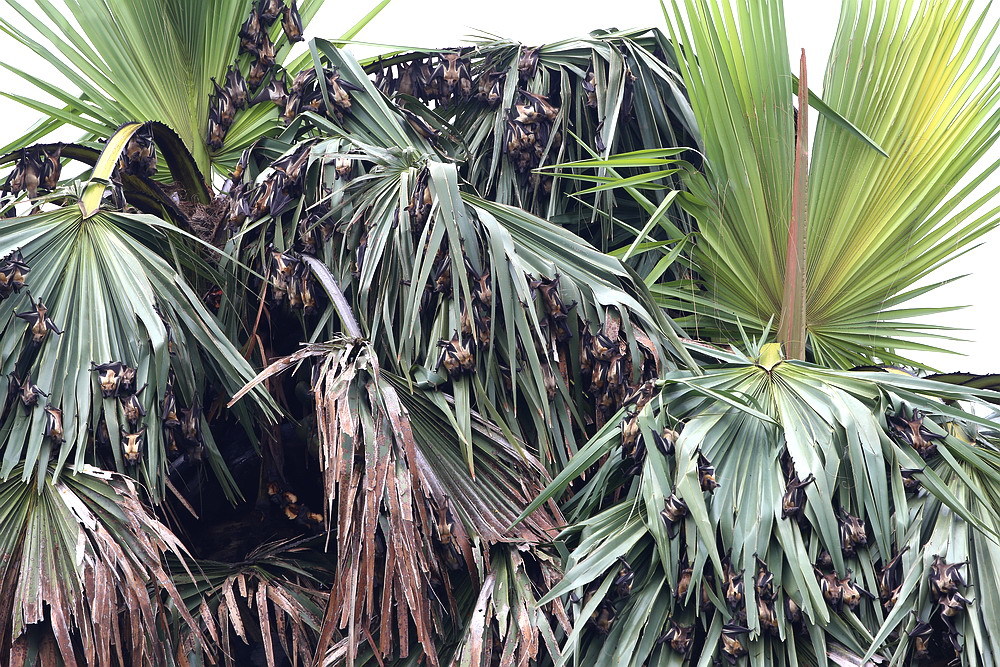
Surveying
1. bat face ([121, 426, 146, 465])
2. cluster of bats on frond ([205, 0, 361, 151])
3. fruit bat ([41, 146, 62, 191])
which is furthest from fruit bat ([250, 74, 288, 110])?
bat face ([121, 426, 146, 465])

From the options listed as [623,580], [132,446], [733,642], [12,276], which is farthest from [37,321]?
[733,642]

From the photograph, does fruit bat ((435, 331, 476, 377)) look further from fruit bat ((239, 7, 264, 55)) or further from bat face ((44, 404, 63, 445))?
fruit bat ((239, 7, 264, 55))

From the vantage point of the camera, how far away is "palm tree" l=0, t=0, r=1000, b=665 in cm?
277

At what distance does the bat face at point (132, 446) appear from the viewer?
2.92 m

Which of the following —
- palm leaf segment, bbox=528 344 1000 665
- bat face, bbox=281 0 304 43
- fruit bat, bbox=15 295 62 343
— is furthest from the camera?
bat face, bbox=281 0 304 43

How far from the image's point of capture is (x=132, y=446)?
2920 millimetres

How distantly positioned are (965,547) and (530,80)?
2.14 meters

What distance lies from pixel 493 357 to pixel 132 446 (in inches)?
38.4

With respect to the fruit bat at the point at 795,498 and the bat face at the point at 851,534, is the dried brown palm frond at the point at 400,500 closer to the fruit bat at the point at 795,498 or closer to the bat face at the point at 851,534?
the fruit bat at the point at 795,498

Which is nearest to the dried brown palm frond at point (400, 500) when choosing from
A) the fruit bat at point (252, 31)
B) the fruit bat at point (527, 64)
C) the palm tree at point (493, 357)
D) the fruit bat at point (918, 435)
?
the palm tree at point (493, 357)

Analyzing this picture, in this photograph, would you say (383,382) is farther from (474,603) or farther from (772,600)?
(772,600)

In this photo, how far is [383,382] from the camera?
9.93ft

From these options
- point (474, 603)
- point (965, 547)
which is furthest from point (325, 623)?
point (965, 547)

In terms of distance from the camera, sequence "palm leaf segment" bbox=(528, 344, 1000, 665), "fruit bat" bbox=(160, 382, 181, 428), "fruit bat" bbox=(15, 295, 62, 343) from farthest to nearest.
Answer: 1. "fruit bat" bbox=(160, 382, 181, 428)
2. "fruit bat" bbox=(15, 295, 62, 343)
3. "palm leaf segment" bbox=(528, 344, 1000, 665)
